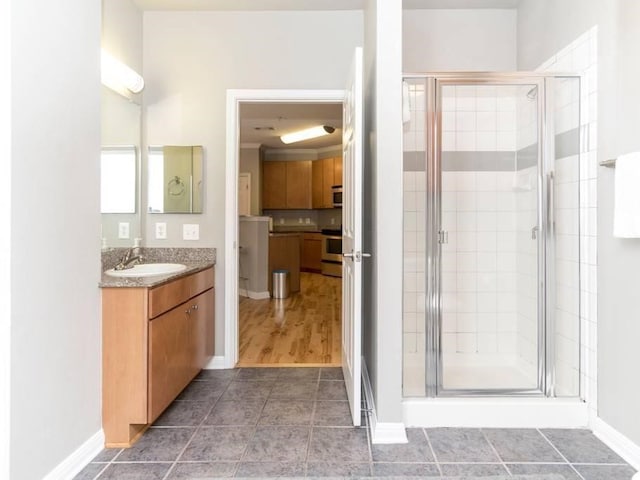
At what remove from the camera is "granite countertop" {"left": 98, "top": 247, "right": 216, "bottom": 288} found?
5.89ft

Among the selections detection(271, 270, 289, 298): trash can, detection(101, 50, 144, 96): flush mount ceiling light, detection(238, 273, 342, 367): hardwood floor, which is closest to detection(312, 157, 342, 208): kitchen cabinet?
detection(238, 273, 342, 367): hardwood floor

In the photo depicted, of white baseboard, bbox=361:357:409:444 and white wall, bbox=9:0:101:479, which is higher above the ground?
white wall, bbox=9:0:101:479

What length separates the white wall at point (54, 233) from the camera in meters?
1.31

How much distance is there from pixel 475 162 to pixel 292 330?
233 centimetres

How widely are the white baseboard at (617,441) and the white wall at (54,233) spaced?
2.51 meters

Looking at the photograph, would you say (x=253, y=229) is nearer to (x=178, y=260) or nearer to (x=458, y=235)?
(x=178, y=260)

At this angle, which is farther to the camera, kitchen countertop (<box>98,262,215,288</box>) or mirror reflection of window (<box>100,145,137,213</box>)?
mirror reflection of window (<box>100,145,137,213</box>)

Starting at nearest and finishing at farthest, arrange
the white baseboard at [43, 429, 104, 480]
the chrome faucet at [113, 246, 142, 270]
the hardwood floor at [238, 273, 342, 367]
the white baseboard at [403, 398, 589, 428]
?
the white baseboard at [43, 429, 104, 480], the white baseboard at [403, 398, 589, 428], the chrome faucet at [113, 246, 142, 270], the hardwood floor at [238, 273, 342, 367]

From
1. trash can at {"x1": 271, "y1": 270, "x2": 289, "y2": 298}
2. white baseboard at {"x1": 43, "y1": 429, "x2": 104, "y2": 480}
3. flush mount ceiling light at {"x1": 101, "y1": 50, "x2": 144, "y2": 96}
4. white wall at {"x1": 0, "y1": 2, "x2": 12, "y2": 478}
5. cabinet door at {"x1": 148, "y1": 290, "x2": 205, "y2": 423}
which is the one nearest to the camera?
white wall at {"x1": 0, "y1": 2, "x2": 12, "y2": 478}

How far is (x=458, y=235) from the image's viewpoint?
8.91 feet

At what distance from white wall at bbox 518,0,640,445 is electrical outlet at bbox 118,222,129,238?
2.89 meters

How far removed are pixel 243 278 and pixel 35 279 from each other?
406 cm

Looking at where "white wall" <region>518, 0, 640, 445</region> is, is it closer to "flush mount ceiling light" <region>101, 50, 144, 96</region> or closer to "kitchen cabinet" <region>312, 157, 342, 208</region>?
"flush mount ceiling light" <region>101, 50, 144, 96</region>

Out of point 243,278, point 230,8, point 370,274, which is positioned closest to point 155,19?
point 230,8
